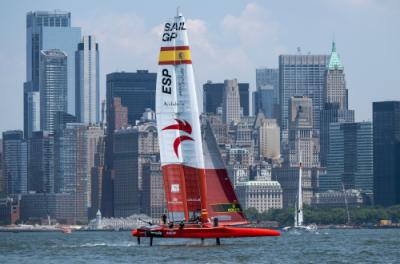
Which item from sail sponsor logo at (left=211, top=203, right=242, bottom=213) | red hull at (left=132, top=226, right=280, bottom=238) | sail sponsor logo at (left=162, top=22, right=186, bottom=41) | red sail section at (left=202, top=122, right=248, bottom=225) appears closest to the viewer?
red hull at (left=132, top=226, right=280, bottom=238)

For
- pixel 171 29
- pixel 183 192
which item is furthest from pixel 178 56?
pixel 183 192

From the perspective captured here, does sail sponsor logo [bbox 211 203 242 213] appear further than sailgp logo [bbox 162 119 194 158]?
Yes

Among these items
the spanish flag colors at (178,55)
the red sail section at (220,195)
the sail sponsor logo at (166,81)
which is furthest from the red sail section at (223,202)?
the spanish flag colors at (178,55)

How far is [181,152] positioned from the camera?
8650 cm

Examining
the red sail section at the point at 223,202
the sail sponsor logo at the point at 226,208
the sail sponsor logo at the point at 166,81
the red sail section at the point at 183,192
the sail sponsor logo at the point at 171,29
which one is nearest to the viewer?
the sail sponsor logo at the point at 171,29

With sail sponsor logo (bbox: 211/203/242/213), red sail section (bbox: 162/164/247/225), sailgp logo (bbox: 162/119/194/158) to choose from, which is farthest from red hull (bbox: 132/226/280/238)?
sailgp logo (bbox: 162/119/194/158)

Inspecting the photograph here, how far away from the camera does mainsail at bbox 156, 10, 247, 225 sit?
3356 inches

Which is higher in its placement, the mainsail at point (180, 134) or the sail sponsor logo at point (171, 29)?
the sail sponsor logo at point (171, 29)

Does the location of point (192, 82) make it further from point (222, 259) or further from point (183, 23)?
point (222, 259)

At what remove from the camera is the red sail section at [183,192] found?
3401 inches

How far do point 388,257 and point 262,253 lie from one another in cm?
754

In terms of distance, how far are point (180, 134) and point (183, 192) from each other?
11.3 ft

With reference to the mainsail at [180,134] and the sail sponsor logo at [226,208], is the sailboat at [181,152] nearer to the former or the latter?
the mainsail at [180,134]

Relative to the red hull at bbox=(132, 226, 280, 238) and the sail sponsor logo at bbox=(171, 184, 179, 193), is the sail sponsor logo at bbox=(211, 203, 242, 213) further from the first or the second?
the red hull at bbox=(132, 226, 280, 238)
